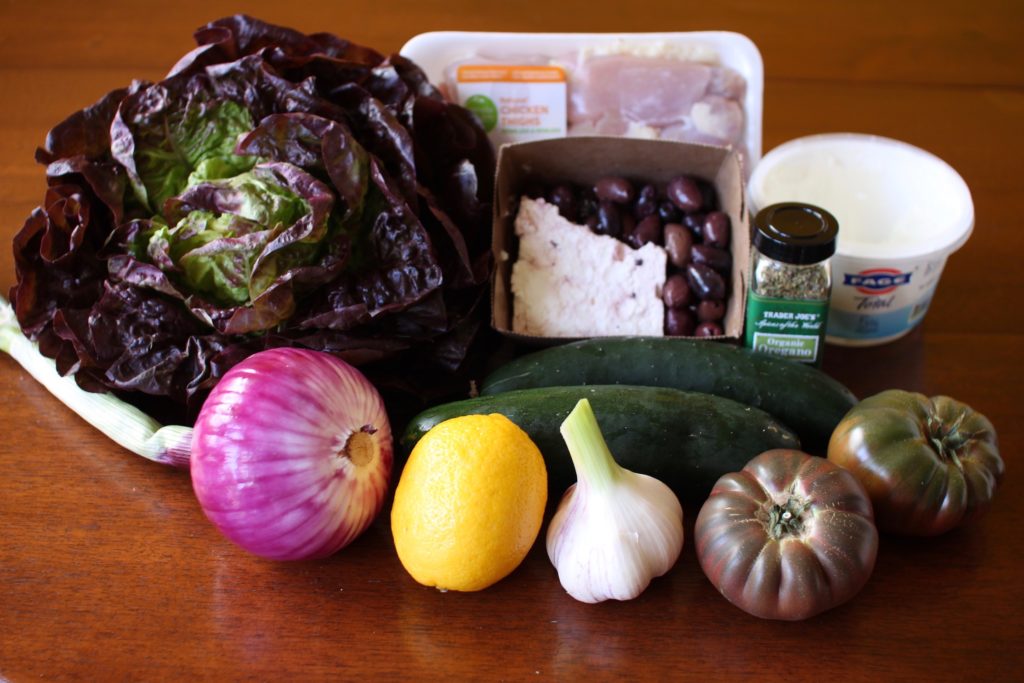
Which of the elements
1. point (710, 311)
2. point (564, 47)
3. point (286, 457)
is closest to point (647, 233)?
point (710, 311)

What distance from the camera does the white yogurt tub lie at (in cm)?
103

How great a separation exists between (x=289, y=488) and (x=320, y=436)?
0.17ft

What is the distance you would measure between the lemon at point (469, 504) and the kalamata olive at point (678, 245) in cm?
38

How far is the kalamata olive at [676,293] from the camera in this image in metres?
1.08

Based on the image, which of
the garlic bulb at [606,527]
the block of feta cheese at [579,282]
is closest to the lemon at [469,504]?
the garlic bulb at [606,527]

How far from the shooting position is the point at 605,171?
1199 millimetres

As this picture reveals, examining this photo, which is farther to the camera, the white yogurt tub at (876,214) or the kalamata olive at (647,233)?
the kalamata olive at (647,233)

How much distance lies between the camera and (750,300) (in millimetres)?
975

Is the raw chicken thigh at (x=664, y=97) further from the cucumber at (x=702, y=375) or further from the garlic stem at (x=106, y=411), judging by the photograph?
the garlic stem at (x=106, y=411)

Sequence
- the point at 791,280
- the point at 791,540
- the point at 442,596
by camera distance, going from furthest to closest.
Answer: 1. the point at 791,280
2. the point at 442,596
3. the point at 791,540

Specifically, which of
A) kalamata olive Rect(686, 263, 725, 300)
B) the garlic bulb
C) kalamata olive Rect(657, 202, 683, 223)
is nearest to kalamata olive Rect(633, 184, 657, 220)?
kalamata olive Rect(657, 202, 683, 223)

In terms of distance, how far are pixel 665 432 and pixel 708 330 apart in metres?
0.21

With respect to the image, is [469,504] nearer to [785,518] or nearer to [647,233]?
[785,518]

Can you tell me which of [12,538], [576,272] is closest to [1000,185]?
[576,272]
